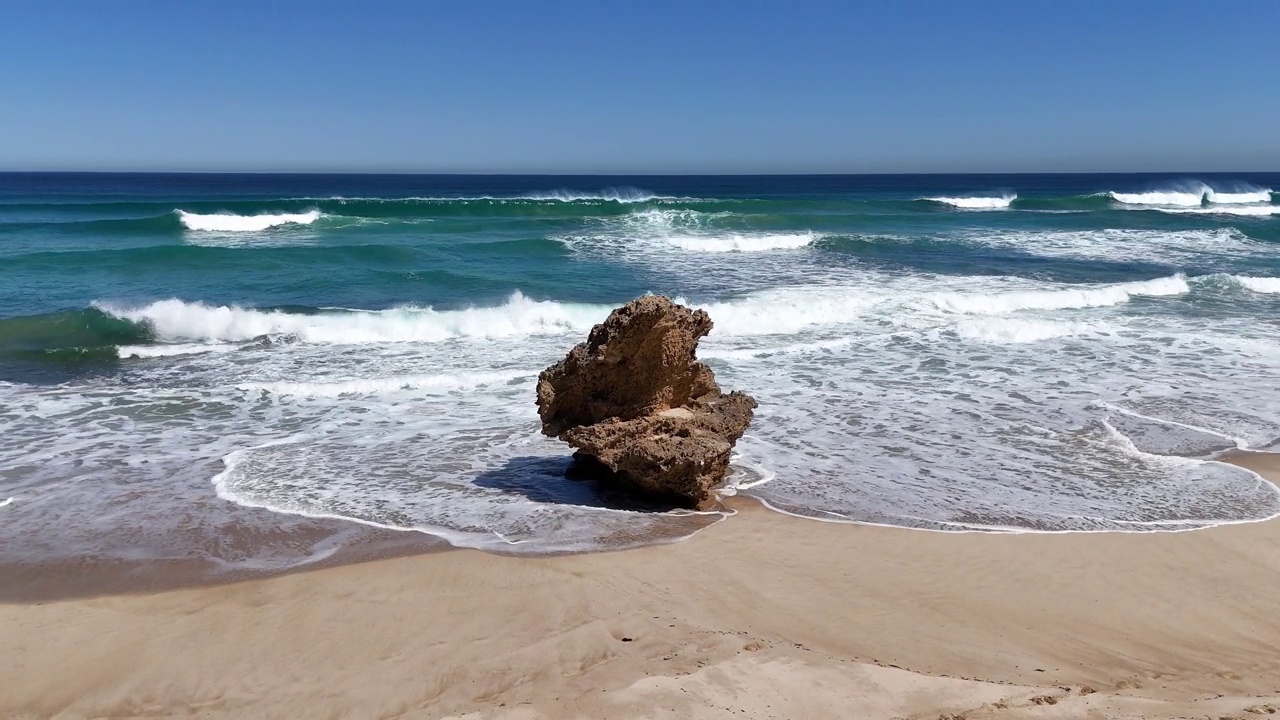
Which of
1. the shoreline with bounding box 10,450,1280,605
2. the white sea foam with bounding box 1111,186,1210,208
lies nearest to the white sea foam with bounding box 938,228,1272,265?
the white sea foam with bounding box 1111,186,1210,208

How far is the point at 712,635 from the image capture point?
4.56 meters

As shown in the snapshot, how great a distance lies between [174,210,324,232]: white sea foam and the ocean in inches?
213

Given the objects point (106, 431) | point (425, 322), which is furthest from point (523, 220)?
point (106, 431)

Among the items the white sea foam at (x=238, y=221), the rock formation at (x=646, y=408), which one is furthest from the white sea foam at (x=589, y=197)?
the rock formation at (x=646, y=408)

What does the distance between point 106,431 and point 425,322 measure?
5734mm

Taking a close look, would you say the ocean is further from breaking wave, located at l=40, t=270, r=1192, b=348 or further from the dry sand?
the dry sand

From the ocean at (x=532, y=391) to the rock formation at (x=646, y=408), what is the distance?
0.28 metres

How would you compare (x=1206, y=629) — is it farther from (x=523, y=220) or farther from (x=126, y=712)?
(x=523, y=220)

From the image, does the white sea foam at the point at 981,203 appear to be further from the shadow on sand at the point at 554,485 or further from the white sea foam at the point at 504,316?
→ the shadow on sand at the point at 554,485

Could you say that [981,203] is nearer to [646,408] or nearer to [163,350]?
[163,350]

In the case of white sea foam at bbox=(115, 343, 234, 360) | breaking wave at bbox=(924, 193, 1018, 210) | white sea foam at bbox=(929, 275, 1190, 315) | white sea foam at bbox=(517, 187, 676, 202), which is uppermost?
white sea foam at bbox=(517, 187, 676, 202)

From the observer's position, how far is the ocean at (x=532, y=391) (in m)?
6.45

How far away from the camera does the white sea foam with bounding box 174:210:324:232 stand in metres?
29.3

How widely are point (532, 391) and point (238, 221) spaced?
2559cm
